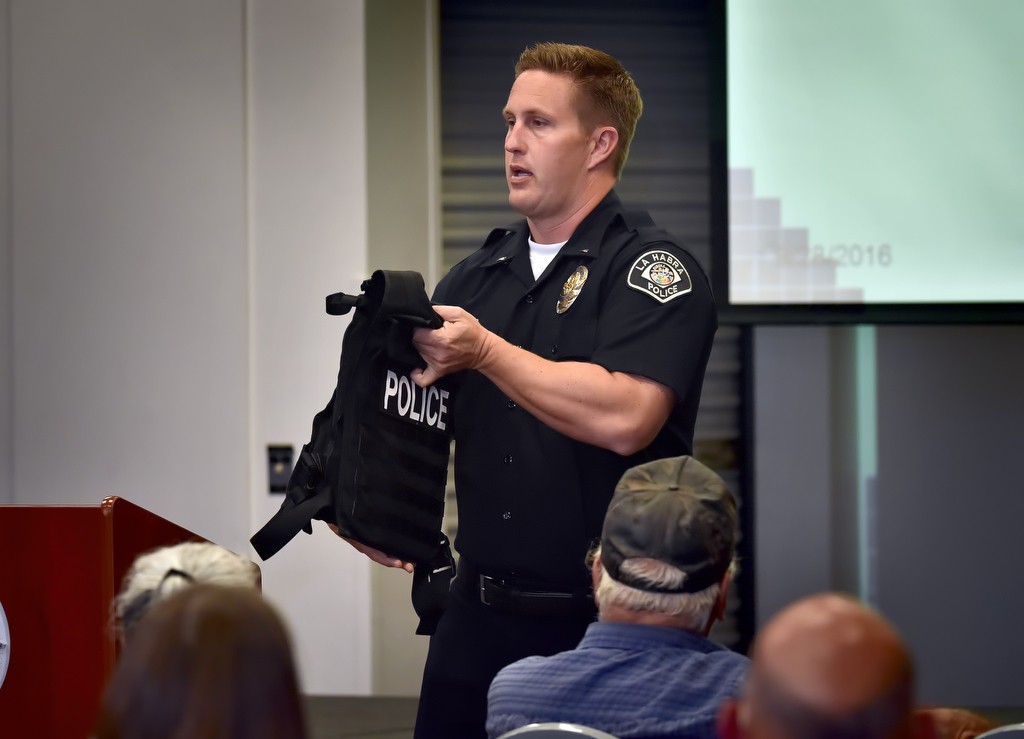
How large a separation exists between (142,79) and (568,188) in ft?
7.77

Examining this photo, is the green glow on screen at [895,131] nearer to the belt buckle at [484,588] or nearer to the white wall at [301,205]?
the white wall at [301,205]

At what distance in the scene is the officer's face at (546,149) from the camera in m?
2.21

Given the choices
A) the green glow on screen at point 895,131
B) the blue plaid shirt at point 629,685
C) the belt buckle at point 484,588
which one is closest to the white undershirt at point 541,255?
the belt buckle at point 484,588

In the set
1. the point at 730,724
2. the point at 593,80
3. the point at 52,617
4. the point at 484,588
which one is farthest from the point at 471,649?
the point at 730,724

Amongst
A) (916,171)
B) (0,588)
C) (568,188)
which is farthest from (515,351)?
(916,171)

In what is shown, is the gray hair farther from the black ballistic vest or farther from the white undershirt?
the white undershirt

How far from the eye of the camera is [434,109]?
421cm

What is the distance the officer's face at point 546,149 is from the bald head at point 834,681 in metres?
1.56

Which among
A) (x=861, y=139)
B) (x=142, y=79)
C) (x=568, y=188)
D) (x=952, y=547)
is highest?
(x=142, y=79)

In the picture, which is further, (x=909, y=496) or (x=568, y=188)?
(x=909, y=496)

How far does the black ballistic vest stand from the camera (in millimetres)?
1971

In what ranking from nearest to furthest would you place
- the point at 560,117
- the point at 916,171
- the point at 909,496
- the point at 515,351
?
the point at 515,351 < the point at 560,117 < the point at 916,171 < the point at 909,496

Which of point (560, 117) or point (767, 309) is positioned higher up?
point (560, 117)

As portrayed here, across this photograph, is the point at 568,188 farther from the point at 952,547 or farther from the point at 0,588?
the point at 952,547
